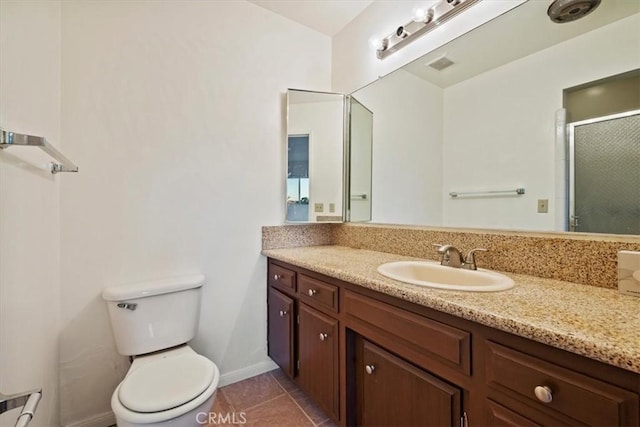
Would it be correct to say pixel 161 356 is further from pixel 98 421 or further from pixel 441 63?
pixel 441 63

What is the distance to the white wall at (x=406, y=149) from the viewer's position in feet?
5.44

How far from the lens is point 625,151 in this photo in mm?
1009

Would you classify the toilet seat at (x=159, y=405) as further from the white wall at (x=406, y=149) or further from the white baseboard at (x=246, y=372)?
the white wall at (x=406, y=149)

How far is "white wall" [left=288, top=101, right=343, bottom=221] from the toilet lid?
1165 mm

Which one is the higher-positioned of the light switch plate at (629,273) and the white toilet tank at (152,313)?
the light switch plate at (629,273)

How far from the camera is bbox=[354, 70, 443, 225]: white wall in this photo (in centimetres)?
166

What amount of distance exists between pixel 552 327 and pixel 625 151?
2.68 ft

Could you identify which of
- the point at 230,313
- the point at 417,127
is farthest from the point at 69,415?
the point at 417,127

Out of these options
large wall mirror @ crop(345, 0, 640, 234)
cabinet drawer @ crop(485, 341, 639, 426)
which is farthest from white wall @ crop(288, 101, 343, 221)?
cabinet drawer @ crop(485, 341, 639, 426)

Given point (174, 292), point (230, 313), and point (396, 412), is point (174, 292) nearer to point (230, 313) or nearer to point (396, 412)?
point (230, 313)

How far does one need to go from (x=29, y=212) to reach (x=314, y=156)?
154 cm

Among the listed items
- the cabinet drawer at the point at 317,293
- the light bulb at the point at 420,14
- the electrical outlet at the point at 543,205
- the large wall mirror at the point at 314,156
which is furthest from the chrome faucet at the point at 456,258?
the light bulb at the point at 420,14

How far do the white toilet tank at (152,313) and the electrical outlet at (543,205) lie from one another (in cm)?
170

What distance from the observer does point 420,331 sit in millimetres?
948
